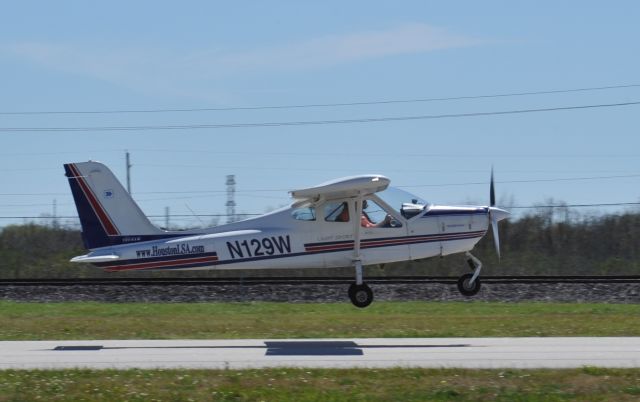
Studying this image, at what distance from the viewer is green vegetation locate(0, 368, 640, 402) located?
12938 mm

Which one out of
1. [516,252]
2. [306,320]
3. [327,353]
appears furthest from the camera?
[516,252]

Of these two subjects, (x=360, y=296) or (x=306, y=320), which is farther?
(x=306, y=320)

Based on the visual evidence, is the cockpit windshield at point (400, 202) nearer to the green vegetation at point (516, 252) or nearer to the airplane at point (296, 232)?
the airplane at point (296, 232)

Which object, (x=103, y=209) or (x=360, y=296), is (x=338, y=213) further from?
(x=103, y=209)

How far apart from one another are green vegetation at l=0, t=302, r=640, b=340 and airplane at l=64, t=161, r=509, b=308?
137 cm

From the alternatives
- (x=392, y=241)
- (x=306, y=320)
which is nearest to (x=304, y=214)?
(x=392, y=241)

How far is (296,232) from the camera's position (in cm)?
2058

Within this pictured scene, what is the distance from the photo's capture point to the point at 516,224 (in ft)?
135

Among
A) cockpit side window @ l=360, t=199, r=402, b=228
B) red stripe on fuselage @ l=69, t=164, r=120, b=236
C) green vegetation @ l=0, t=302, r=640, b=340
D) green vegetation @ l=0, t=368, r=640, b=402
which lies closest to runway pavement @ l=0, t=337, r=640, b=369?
green vegetation @ l=0, t=368, r=640, b=402

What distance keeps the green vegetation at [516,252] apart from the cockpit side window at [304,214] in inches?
621

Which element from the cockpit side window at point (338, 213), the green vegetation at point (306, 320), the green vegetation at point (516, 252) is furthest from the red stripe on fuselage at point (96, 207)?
the green vegetation at point (516, 252)

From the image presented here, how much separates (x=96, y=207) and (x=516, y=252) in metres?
23.1

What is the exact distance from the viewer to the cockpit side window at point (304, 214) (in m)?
20.6

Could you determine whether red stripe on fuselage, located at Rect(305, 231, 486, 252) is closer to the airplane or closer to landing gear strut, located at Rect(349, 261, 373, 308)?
the airplane
